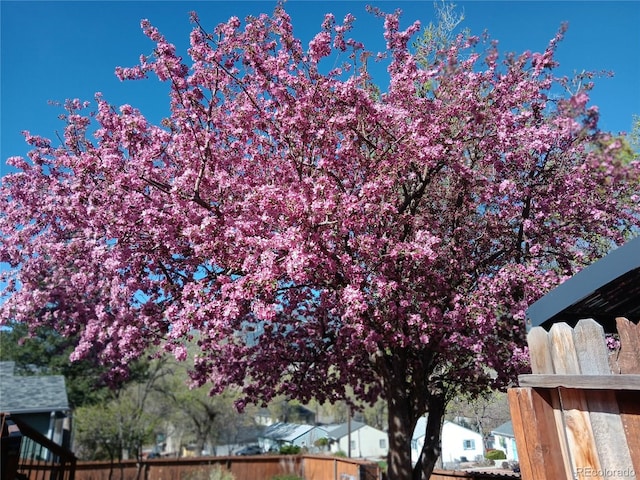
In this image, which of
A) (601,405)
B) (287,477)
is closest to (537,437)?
(601,405)

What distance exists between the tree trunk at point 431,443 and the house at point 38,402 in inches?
603

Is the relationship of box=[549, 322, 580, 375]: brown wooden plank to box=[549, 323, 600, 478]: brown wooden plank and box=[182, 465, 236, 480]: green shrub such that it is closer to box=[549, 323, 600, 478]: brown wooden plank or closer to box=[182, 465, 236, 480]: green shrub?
box=[549, 323, 600, 478]: brown wooden plank

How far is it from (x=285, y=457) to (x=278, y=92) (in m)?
16.2

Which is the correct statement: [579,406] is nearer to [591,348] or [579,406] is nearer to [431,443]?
[591,348]

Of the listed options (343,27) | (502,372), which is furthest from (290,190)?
(502,372)

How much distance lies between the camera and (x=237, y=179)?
716 cm

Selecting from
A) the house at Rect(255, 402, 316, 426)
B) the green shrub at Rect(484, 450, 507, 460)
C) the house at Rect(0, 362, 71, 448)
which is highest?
the house at Rect(255, 402, 316, 426)

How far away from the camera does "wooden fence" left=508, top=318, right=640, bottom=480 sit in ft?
7.19

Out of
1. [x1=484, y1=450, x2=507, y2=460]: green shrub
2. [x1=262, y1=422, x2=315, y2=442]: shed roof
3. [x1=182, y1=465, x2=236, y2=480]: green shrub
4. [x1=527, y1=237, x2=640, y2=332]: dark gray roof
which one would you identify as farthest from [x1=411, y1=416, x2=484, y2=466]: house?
[x1=527, y1=237, x2=640, y2=332]: dark gray roof

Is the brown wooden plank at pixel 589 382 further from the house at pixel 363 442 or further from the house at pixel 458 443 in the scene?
the house at pixel 363 442

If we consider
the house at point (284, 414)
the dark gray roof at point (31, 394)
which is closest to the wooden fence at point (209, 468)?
the dark gray roof at point (31, 394)

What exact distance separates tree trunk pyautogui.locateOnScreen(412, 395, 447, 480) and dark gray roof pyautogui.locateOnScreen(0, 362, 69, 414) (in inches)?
611

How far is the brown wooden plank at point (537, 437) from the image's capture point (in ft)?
7.67

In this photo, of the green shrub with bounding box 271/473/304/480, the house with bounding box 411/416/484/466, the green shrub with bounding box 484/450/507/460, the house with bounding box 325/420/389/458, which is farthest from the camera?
the house with bounding box 325/420/389/458
